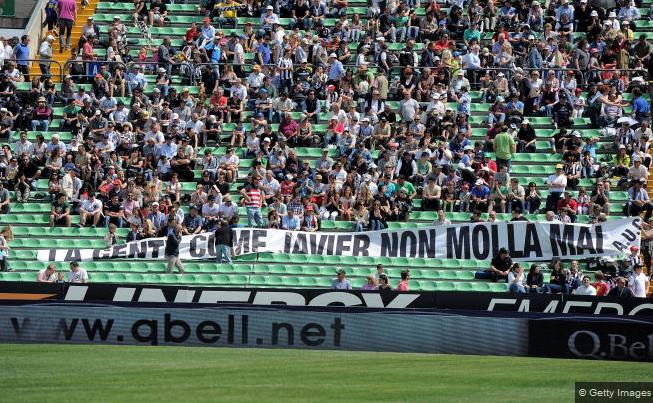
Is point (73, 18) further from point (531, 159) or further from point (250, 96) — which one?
point (531, 159)

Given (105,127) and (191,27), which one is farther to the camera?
(191,27)

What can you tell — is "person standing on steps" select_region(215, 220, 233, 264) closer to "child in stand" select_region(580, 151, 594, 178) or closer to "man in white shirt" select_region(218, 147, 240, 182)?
"man in white shirt" select_region(218, 147, 240, 182)

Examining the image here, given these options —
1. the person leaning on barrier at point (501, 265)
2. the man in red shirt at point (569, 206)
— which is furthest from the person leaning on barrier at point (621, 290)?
the man in red shirt at point (569, 206)

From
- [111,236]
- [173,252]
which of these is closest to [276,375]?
[173,252]

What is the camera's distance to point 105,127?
1505 inches

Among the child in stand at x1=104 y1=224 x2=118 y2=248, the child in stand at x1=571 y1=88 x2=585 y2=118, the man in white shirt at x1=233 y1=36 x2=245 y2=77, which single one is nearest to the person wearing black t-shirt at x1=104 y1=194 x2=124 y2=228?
the child in stand at x1=104 y1=224 x2=118 y2=248

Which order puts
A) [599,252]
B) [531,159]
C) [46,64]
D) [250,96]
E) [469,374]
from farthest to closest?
[46,64], [250,96], [531,159], [599,252], [469,374]

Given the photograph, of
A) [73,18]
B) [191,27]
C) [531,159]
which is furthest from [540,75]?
[73,18]

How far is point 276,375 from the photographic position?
23.8 m

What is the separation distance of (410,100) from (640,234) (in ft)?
24.8

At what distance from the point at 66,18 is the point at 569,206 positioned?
17421mm

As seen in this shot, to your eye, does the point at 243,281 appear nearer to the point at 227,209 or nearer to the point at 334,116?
the point at 227,209

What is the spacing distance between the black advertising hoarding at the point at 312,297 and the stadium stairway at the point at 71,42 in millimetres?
12417

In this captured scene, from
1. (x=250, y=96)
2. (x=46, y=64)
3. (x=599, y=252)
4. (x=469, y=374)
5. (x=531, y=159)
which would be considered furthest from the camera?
(x=46, y=64)
